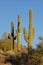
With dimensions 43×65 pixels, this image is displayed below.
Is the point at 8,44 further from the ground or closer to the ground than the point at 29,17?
closer to the ground

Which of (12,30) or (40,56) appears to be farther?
(12,30)

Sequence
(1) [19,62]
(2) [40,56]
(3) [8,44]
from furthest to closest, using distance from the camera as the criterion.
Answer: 1. (3) [8,44]
2. (1) [19,62]
3. (2) [40,56]

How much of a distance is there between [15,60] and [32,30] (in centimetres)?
547

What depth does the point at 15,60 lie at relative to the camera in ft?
103

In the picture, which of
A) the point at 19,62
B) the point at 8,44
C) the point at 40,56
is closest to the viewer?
the point at 40,56

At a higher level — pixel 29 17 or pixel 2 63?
pixel 29 17

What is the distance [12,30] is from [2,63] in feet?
14.1

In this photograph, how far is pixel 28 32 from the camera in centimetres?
2788

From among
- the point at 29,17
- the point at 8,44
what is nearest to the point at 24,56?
the point at 29,17

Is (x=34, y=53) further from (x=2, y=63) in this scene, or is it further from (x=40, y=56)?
(x=2, y=63)

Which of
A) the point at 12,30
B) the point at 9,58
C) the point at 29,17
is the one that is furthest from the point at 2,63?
the point at 29,17

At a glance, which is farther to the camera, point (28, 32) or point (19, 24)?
point (19, 24)

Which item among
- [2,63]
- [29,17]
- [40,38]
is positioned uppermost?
[29,17]

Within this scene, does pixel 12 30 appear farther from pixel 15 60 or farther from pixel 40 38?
pixel 40 38
